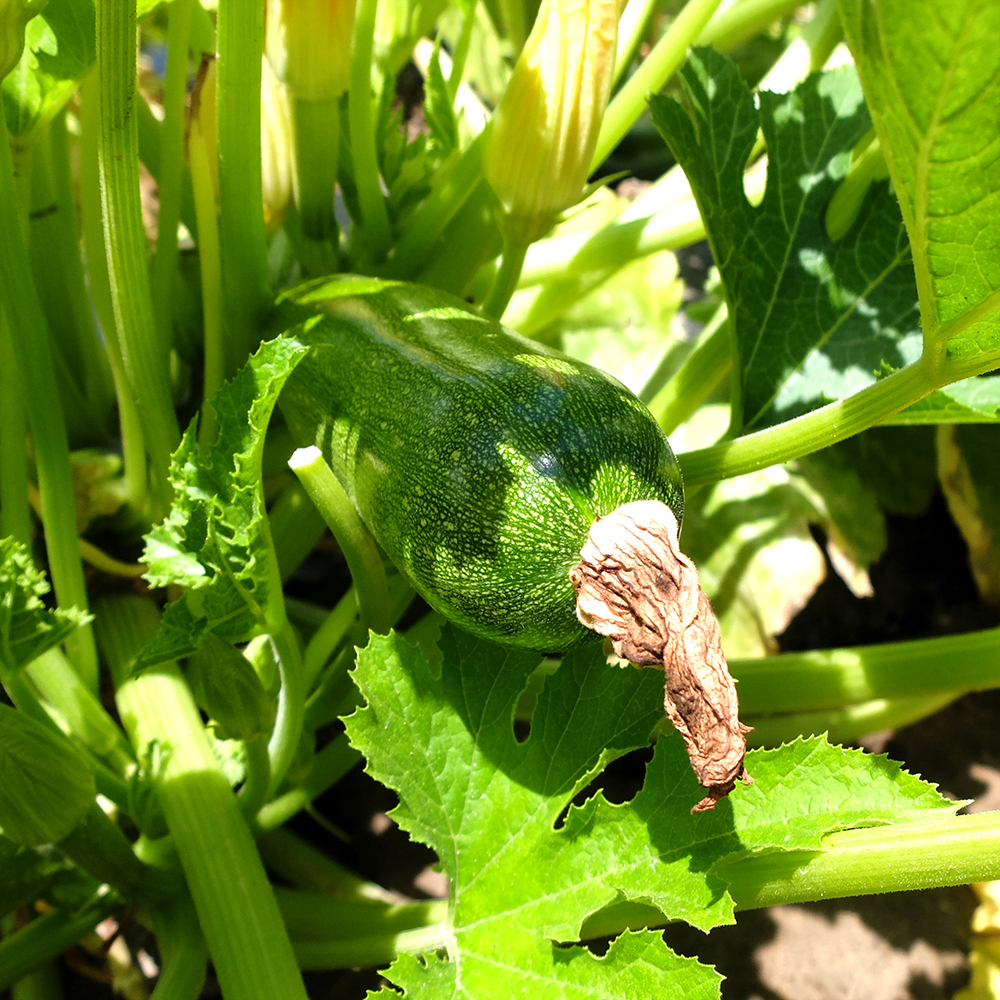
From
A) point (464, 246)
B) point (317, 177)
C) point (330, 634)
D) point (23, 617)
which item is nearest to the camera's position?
point (23, 617)

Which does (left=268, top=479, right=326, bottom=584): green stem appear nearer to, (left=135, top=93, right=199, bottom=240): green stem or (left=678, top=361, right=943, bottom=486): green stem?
(left=135, top=93, right=199, bottom=240): green stem

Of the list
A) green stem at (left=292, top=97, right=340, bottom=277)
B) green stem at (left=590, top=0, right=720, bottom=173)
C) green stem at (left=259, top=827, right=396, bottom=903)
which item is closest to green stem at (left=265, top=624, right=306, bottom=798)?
green stem at (left=259, top=827, right=396, bottom=903)

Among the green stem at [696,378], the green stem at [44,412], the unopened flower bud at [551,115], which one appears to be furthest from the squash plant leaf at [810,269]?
the green stem at [44,412]

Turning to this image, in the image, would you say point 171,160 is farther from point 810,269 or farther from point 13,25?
point 810,269

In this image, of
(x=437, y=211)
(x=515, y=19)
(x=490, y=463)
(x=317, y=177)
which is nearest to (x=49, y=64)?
(x=317, y=177)

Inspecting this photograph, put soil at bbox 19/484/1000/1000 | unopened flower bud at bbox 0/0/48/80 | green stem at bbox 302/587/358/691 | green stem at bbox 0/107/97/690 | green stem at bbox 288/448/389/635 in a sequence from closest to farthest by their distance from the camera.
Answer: unopened flower bud at bbox 0/0/48/80 < green stem at bbox 288/448/389/635 < green stem at bbox 0/107/97/690 < green stem at bbox 302/587/358/691 < soil at bbox 19/484/1000/1000
